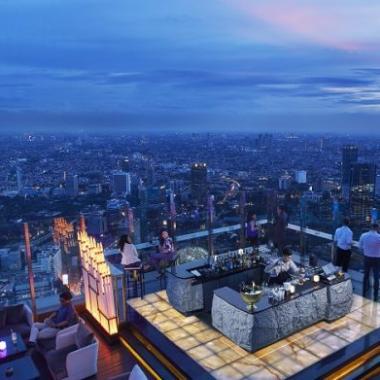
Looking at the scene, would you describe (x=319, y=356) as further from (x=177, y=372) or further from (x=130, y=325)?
(x=130, y=325)

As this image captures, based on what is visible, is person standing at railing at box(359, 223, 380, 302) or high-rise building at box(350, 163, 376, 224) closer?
person standing at railing at box(359, 223, 380, 302)

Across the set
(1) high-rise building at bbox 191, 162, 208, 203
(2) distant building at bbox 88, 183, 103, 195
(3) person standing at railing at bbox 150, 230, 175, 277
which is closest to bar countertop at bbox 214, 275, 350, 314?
(3) person standing at railing at bbox 150, 230, 175, 277

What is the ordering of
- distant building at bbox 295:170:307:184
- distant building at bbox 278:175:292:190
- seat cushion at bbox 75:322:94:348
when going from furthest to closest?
→ distant building at bbox 295:170:307:184
distant building at bbox 278:175:292:190
seat cushion at bbox 75:322:94:348

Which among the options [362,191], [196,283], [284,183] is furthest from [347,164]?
[196,283]

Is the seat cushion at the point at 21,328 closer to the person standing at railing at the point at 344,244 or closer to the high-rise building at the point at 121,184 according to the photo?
the high-rise building at the point at 121,184

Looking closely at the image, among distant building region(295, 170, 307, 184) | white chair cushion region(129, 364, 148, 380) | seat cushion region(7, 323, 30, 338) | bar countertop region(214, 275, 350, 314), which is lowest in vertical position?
seat cushion region(7, 323, 30, 338)

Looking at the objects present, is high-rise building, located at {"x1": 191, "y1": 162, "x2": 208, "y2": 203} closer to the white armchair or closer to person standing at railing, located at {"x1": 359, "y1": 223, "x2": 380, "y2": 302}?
person standing at railing, located at {"x1": 359, "y1": 223, "x2": 380, "y2": 302}
